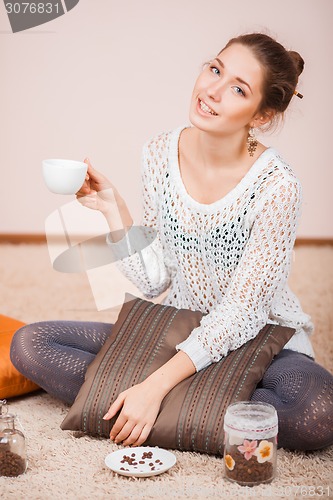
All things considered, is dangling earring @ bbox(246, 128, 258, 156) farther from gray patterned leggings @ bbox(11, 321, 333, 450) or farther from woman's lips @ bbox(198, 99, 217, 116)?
gray patterned leggings @ bbox(11, 321, 333, 450)

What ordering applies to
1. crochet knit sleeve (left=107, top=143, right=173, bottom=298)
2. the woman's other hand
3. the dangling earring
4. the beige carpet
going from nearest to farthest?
the beige carpet < the woman's other hand < the dangling earring < crochet knit sleeve (left=107, top=143, right=173, bottom=298)

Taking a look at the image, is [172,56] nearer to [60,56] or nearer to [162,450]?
[60,56]

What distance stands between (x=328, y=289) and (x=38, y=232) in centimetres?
150

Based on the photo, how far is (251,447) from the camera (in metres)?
1.60

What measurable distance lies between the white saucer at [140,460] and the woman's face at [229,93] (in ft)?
2.30

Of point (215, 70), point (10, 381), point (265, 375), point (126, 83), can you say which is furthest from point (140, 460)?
point (126, 83)

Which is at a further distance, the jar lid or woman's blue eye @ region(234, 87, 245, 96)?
woman's blue eye @ region(234, 87, 245, 96)

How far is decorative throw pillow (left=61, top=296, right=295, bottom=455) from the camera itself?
5.77 feet

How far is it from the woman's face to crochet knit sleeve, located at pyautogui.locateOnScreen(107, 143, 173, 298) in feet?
0.79

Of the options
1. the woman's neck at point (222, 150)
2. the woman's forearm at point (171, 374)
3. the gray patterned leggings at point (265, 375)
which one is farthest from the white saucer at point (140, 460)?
the woman's neck at point (222, 150)

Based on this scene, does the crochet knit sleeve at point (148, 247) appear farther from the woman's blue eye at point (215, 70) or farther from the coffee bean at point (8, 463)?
the coffee bean at point (8, 463)

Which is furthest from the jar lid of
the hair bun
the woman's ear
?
the hair bun

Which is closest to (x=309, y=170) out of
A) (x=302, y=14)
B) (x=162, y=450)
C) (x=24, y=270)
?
(x=302, y=14)

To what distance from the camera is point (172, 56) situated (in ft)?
12.3
